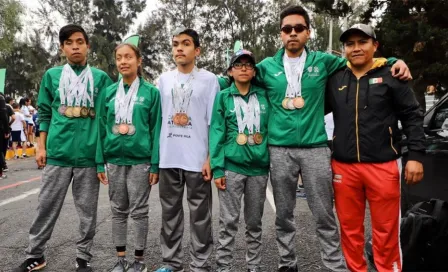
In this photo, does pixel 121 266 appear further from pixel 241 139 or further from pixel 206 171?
pixel 241 139

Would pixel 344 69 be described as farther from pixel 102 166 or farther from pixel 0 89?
pixel 0 89

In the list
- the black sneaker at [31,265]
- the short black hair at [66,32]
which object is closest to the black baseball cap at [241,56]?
the short black hair at [66,32]

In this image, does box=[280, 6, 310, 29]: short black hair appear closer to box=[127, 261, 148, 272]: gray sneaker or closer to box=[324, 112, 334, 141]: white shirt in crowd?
box=[127, 261, 148, 272]: gray sneaker

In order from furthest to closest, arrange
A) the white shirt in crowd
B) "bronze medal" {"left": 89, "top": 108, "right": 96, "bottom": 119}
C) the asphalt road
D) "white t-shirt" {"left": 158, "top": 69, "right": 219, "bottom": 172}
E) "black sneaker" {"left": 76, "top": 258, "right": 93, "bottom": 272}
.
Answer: the white shirt in crowd
the asphalt road
"bronze medal" {"left": 89, "top": 108, "right": 96, "bottom": 119}
"black sneaker" {"left": 76, "top": 258, "right": 93, "bottom": 272}
"white t-shirt" {"left": 158, "top": 69, "right": 219, "bottom": 172}

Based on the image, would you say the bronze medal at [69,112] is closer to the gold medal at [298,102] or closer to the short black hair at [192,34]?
the short black hair at [192,34]

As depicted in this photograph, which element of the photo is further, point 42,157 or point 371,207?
point 42,157

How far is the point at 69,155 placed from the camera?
3783 millimetres

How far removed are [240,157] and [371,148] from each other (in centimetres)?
102

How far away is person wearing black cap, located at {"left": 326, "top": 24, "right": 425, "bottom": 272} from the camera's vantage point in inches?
126

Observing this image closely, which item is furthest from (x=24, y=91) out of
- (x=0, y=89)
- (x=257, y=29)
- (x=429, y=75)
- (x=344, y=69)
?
(x=344, y=69)

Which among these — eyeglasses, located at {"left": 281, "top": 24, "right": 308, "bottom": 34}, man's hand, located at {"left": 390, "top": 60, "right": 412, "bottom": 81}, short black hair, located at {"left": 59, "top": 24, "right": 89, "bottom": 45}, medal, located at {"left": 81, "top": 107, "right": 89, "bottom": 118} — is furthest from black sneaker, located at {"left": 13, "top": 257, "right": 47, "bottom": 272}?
man's hand, located at {"left": 390, "top": 60, "right": 412, "bottom": 81}

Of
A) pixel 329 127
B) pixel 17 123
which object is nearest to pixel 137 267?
pixel 329 127

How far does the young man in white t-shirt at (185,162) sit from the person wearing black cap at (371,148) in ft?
3.62

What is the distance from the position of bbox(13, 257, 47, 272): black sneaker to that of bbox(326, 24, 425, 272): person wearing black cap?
2.63 metres
